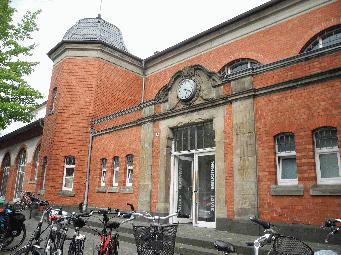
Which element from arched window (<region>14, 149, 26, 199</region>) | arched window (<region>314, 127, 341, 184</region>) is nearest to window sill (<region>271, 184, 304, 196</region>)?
arched window (<region>314, 127, 341, 184</region>)

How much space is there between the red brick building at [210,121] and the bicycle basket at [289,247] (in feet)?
4.45

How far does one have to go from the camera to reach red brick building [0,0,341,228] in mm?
7344

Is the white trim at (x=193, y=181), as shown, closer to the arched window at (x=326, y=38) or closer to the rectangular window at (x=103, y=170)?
the rectangular window at (x=103, y=170)

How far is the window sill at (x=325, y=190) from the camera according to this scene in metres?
6.63

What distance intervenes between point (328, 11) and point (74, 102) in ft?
42.1

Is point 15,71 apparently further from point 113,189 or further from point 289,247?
point 289,247

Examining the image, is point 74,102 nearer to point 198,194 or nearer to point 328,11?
point 198,194

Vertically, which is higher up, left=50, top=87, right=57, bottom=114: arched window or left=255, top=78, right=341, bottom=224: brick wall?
left=50, top=87, right=57, bottom=114: arched window

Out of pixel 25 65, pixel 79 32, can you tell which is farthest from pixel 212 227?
pixel 79 32

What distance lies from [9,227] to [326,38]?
1316cm

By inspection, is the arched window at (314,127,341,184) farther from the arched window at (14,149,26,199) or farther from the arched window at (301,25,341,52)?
the arched window at (14,149,26,199)

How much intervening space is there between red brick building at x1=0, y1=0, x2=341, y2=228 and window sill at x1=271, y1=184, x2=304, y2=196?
26mm

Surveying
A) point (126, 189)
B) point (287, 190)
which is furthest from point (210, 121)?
point (126, 189)

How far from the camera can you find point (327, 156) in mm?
7145
